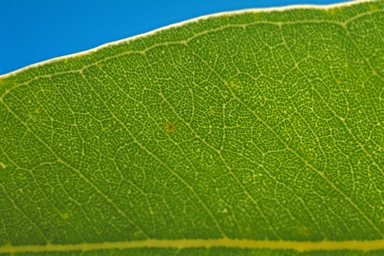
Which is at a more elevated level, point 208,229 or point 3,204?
point 3,204

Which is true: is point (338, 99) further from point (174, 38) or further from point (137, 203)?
point (137, 203)

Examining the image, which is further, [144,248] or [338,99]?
[144,248]

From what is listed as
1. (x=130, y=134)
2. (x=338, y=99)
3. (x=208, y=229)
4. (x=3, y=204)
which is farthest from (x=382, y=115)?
(x=3, y=204)

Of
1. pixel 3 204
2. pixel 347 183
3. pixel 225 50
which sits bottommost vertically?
pixel 347 183

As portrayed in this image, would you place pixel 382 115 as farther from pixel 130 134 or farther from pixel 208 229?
pixel 130 134

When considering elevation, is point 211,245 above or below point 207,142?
below
